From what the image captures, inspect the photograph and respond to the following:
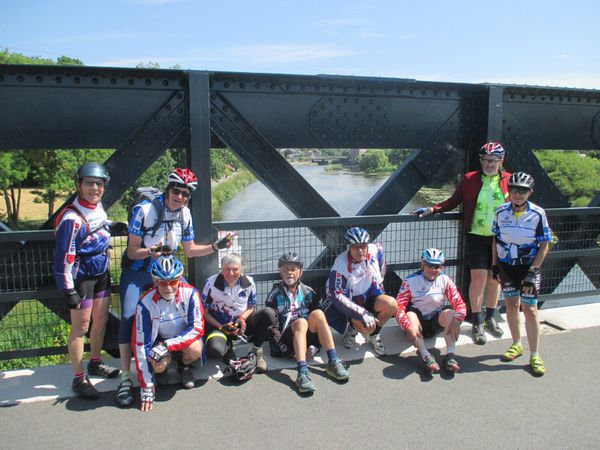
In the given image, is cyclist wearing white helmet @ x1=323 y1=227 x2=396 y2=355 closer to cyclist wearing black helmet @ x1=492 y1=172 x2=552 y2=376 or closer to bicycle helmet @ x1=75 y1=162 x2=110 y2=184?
cyclist wearing black helmet @ x1=492 y1=172 x2=552 y2=376

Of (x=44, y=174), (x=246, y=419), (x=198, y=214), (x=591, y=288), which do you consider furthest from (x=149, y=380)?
(x=44, y=174)

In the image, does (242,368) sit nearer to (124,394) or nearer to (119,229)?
(124,394)

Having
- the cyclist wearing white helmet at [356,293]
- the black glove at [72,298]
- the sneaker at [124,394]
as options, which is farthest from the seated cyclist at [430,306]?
the black glove at [72,298]

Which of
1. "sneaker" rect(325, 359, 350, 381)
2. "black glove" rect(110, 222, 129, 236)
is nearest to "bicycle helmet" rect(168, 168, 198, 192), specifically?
"black glove" rect(110, 222, 129, 236)

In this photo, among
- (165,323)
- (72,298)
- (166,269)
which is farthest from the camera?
(165,323)

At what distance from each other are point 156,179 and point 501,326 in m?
35.6

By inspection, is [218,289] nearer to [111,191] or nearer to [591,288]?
[111,191]

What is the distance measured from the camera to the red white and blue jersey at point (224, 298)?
15.0 ft

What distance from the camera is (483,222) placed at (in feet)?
17.5

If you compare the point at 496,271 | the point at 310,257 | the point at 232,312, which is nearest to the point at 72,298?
the point at 232,312

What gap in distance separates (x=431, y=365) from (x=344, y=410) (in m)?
1.02

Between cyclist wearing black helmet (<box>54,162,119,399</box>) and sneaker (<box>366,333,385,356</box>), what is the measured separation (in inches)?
94.0

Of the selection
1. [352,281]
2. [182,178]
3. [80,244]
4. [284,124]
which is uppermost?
[284,124]

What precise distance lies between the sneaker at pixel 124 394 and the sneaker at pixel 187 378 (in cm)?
41
